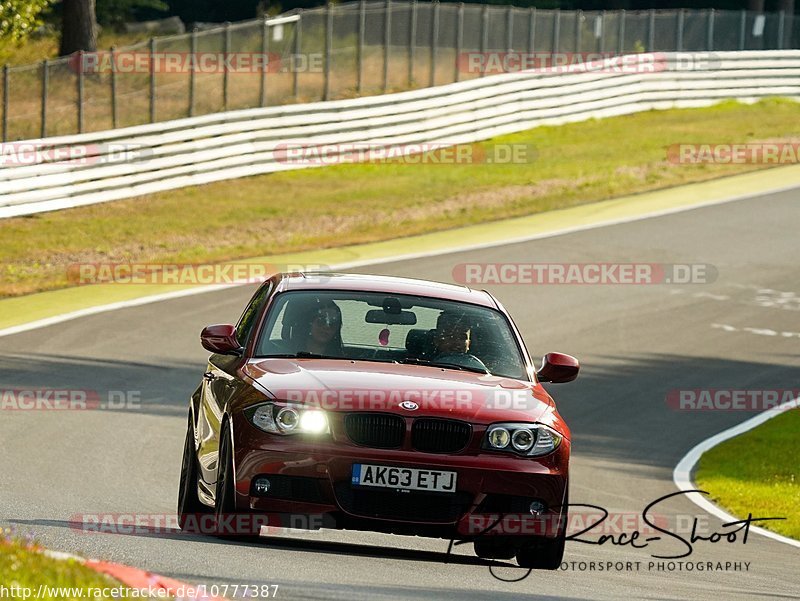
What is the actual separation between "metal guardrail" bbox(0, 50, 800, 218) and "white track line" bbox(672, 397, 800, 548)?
1292 centimetres

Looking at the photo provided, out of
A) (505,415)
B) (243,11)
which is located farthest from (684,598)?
(243,11)

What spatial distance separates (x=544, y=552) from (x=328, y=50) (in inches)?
1116

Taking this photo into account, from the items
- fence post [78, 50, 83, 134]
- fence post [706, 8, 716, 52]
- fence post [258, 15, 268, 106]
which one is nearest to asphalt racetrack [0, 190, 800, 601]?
fence post [78, 50, 83, 134]

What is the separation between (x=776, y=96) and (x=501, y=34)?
9.57 meters

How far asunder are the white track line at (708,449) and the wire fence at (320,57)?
576 inches

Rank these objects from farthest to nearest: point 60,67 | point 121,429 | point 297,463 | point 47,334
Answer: point 60,67, point 47,334, point 121,429, point 297,463

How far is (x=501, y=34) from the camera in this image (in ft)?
130

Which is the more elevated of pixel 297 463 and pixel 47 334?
pixel 297 463

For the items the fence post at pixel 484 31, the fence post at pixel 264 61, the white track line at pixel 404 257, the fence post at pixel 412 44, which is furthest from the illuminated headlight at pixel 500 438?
the fence post at pixel 484 31

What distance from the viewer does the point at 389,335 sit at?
9820mm

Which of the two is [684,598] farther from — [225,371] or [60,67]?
[60,67]

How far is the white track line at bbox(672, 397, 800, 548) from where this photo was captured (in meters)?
13.2

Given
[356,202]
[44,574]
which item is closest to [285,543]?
[44,574]

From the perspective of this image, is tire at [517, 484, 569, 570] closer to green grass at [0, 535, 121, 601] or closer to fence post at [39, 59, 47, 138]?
green grass at [0, 535, 121, 601]
